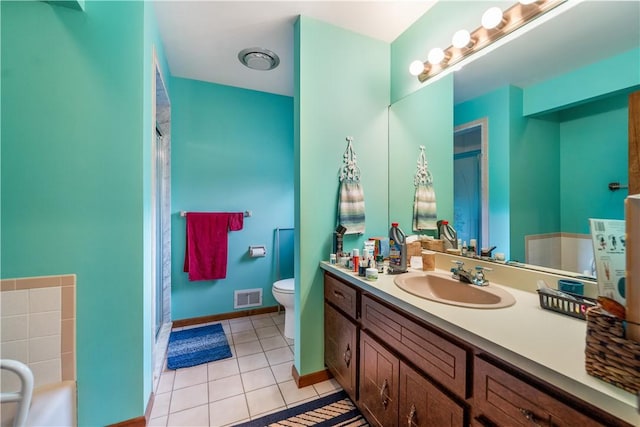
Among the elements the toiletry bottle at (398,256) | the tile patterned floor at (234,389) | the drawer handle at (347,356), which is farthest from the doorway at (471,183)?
the tile patterned floor at (234,389)

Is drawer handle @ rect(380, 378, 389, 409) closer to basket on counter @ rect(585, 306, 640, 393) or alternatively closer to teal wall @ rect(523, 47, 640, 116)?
basket on counter @ rect(585, 306, 640, 393)

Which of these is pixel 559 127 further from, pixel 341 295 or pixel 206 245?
pixel 206 245

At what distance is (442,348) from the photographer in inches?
35.6

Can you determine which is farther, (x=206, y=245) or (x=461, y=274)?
(x=206, y=245)

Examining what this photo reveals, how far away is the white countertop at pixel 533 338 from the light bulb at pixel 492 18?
1.27 meters

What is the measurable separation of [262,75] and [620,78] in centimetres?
241

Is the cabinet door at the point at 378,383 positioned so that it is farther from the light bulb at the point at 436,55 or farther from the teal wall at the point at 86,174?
the light bulb at the point at 436,55

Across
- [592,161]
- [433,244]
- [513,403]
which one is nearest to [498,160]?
[592,161]

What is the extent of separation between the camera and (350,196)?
5.90 feet

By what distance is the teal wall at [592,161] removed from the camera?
3.05 feet

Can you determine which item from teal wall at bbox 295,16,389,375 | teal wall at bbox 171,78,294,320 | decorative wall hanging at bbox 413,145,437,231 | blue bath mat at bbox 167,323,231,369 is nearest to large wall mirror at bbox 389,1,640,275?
decorative wall hanging at bbox 413,145,437,231

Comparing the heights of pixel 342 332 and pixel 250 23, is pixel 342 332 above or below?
below

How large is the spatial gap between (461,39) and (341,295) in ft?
5.19

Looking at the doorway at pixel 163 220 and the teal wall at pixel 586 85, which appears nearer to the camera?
the teal wall at pixel 586 85
